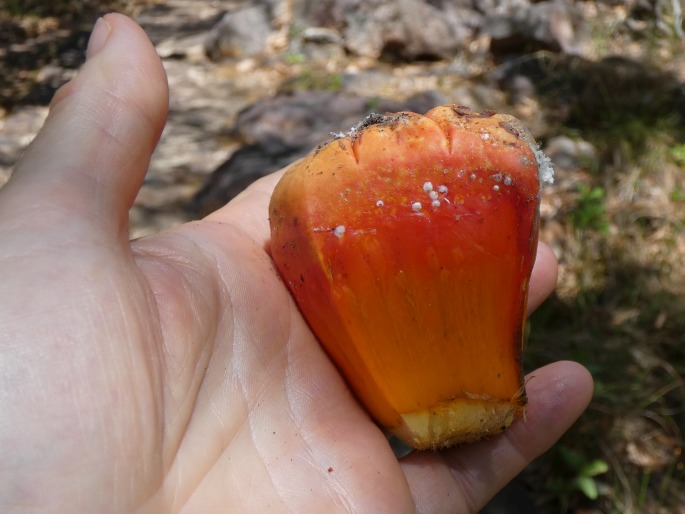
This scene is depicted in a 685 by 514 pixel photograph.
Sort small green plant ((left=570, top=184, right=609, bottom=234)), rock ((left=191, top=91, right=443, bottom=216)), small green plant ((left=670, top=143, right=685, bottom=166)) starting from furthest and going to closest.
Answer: rock ((left=191, top=91, right=443, bottom=216)) < small green plant ((left=670, top=143, right=685, bottom=166)) < small green plant ((left=570, top=184, right=609, bottom=234))

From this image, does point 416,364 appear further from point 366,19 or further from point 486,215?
point 366,19

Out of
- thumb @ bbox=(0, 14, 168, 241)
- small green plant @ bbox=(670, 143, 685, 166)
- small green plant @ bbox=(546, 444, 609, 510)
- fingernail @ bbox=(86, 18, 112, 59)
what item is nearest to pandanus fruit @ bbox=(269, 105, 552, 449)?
thumb @ bbox=(0, 14, 168, 241)

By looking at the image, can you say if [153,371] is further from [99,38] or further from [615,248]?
[615,248]

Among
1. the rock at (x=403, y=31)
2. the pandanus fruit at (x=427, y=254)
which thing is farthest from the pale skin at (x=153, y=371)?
the rock at (x=403, y=31)

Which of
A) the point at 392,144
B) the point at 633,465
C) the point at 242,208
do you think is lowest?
the point at 633,465

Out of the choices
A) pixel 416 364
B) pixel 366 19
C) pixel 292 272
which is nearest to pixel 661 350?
pixel 416 364

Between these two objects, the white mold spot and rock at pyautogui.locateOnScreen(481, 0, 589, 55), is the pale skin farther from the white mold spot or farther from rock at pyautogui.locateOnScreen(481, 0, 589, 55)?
rock at pyautogui.locateOnScreen(481, 0, 589, 55)
